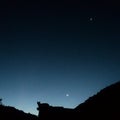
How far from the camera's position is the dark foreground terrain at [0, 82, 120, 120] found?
12531 millimetres

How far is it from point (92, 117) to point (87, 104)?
0.95m

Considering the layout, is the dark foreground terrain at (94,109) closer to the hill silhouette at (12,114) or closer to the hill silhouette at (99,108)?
the hill silhouette at (99,108)

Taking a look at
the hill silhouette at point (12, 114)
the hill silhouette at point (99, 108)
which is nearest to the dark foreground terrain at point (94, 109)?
the hill silhouette at point (99, 108)

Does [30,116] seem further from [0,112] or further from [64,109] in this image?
[64,109]

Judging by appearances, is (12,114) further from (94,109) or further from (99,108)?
(99,108)

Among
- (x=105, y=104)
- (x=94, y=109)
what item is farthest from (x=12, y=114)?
(x=105, y=104)

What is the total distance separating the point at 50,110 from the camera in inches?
700

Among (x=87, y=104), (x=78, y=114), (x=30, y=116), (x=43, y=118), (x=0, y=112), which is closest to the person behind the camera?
(x=87, y=104)

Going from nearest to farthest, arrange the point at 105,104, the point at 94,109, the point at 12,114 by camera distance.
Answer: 1. the point at 105,104
2. the point at 94,109
3. the point at 12,114

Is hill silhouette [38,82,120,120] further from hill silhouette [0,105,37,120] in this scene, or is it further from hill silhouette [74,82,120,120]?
hill silhouette [0,105,37,120]

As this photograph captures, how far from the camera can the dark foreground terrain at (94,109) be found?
1253cm

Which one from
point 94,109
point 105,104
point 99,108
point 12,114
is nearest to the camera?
point 105,104

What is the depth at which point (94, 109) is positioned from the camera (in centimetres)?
1405

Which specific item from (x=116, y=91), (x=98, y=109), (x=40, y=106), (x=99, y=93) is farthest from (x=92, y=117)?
(x=40, y=106)
